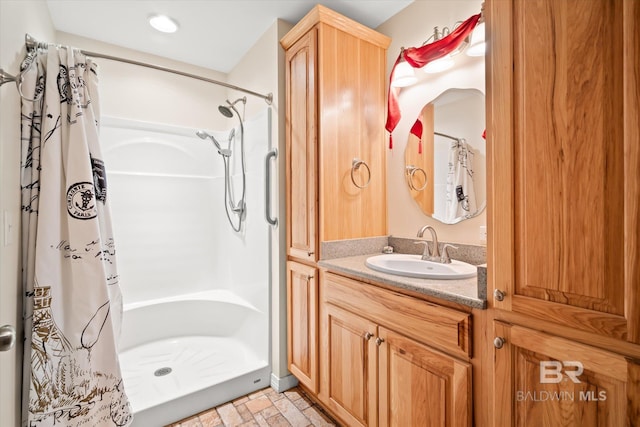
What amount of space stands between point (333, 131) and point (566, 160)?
3.99 ft

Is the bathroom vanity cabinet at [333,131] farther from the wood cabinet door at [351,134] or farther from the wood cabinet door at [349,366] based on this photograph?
the wood cabinet door at [349,366]

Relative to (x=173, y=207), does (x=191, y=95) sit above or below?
above

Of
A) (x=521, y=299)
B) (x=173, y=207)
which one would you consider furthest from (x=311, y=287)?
(x=173, y=207)

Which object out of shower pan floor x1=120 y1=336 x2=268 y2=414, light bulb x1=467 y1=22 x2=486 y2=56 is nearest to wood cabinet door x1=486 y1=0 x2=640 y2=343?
light bulb x1=467 y1=22 x2=486 y2=56

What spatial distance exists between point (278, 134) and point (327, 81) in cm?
51

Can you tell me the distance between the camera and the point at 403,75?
1795 millimetres

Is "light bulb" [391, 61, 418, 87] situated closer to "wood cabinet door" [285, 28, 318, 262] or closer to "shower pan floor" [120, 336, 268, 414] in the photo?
"wood cabinet door" [285, 28, 318, 262]

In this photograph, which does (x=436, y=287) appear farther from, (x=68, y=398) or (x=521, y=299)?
(x=68, y=398)

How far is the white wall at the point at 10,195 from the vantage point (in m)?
0.93

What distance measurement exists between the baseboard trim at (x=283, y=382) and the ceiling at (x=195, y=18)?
2524 mm

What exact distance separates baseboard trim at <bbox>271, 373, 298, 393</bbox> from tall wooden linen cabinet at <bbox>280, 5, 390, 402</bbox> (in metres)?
0.10

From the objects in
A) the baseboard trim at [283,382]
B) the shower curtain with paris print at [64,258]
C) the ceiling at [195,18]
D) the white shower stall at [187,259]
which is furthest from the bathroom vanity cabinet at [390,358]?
the ceiling at [195,18]

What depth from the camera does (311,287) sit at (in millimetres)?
1812

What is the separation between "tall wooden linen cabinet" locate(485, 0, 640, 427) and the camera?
712 millimetres
